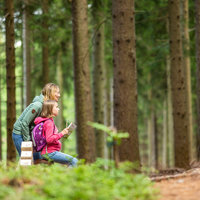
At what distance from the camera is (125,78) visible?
21.9ft

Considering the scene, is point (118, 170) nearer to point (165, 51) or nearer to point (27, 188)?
point (27, 188)

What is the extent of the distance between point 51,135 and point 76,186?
2.29 metres

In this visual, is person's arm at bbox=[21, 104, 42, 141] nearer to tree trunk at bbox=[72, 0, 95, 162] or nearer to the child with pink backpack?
the child with pink backpack

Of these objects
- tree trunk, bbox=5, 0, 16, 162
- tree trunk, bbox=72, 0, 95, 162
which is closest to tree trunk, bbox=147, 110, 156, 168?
tree trunk, bbox=72, 0, 95, 162

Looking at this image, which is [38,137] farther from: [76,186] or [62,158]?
[76,186]

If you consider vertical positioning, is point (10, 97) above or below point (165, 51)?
below

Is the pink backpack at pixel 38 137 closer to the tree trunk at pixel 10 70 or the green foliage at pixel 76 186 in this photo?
the green foliage at pixel 76 186

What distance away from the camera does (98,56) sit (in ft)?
46.7

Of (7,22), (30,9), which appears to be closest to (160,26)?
(30,9)

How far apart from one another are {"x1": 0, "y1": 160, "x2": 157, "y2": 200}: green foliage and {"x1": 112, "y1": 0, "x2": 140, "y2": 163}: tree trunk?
1.56m

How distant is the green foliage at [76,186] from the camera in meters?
3.98

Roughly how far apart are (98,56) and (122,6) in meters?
7.54

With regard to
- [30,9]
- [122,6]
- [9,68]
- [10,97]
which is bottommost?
[10,97]

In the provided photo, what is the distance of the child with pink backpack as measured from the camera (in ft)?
20.8
